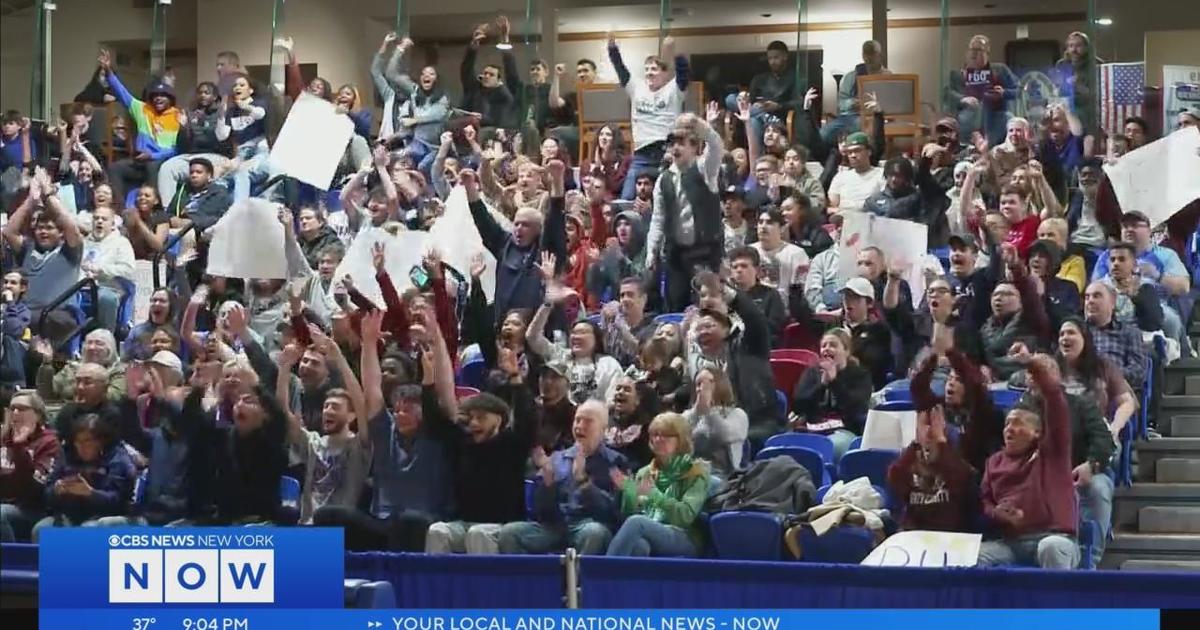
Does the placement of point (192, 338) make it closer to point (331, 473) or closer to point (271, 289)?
point (271, 289)

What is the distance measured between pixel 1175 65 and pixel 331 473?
698 cm

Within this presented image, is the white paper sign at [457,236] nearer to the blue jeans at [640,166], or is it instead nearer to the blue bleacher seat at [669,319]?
the blue bleacher seat at [669,319]

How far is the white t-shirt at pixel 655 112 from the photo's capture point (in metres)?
12.8

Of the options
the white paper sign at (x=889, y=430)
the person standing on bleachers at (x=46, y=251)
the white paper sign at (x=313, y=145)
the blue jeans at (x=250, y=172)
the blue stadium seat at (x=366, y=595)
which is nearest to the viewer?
the blue stadium seat at (x=366, y=595)

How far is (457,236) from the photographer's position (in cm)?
1095

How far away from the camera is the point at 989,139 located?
1289 cm

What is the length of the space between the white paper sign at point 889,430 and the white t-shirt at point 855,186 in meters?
3.01

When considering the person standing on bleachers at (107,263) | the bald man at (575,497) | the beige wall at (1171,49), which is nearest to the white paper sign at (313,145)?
the person standing on bleachers at (107,263)

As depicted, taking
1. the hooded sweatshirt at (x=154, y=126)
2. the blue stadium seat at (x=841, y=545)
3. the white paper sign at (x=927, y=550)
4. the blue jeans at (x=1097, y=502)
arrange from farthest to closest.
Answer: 1. the hooded sweatshirt at (x=154, y=126)
2. the blue jeans at (x=1097, y=502)
3. the blue stadium seat at (x=841, y=545)
4. the white paper sign at (x=927, y=550)

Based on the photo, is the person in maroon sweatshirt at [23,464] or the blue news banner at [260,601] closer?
the blue news banner at [260,601]

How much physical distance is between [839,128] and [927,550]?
6.15 metres

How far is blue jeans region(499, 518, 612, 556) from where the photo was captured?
27.6 feet

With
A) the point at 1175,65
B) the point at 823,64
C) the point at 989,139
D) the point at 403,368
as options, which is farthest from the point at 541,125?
the point at 403,368

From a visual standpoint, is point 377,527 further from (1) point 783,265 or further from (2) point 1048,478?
(2) point 1048,478
